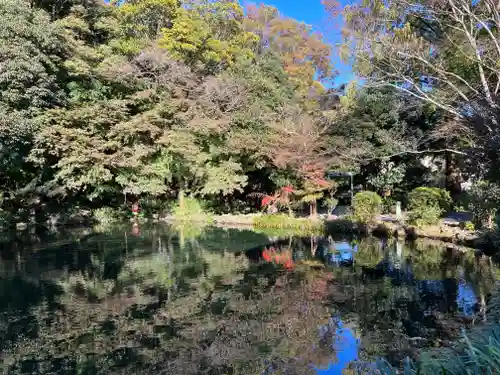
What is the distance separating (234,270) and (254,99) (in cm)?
1109

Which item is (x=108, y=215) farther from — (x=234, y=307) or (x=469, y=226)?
(x=469, y=226)

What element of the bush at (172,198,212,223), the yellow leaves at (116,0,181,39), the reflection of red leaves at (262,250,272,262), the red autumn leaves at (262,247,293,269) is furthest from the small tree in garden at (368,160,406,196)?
the yellow leaves at (116,0,181,39)

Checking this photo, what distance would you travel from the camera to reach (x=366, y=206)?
12.7m

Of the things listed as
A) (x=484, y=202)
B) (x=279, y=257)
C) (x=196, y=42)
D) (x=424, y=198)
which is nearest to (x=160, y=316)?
(x=279, y=257)

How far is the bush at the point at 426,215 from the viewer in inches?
459

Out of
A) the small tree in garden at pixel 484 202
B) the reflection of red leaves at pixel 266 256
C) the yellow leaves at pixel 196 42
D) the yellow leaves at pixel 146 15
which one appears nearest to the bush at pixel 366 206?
the small tree in garden at pixel 484 202

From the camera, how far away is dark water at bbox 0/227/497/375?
4899 millimetres

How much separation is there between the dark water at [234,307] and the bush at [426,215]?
1.04m

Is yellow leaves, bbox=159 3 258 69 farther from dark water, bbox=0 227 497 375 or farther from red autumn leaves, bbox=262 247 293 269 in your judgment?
red autumn leaves, bbox=262 247 293 269

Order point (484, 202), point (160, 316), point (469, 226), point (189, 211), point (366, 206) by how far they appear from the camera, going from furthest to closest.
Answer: point (189, 211)
point (366, 206)
point (469, 226)
point (484, 202)
point (160, 316)

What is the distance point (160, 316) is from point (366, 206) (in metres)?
8.03

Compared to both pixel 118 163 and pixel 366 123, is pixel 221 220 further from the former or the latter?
pixel 366 123

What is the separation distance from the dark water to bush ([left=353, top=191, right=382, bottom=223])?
1374 millimetres

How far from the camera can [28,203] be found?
17.2 meters
